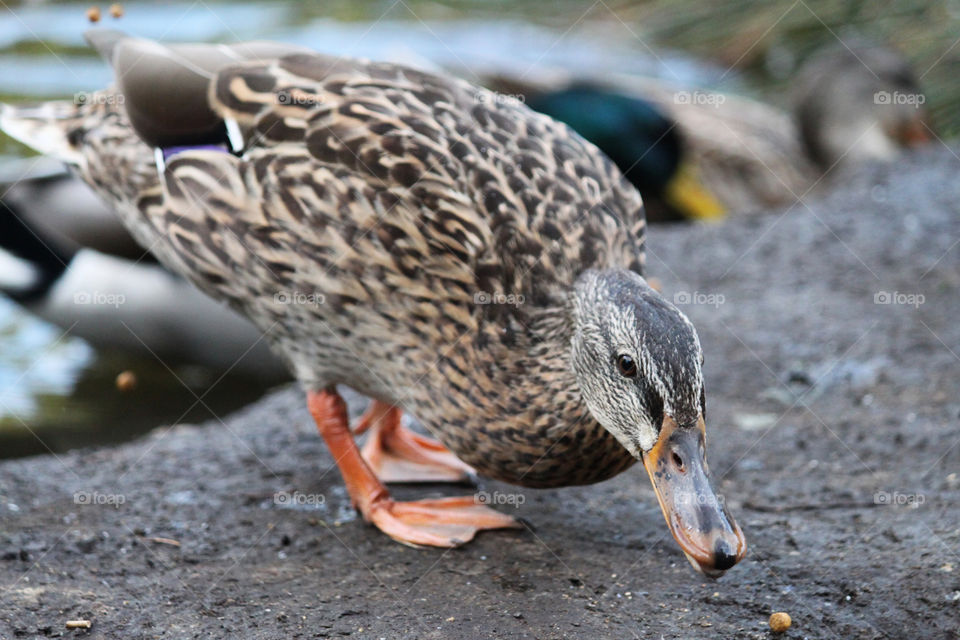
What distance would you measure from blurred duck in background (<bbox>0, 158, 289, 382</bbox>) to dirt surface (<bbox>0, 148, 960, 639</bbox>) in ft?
5.43

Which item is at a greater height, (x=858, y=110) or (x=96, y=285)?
(x=96, y=285)

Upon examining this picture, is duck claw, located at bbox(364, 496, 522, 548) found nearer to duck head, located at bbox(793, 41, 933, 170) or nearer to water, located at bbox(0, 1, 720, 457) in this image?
water, located at bbox(0, 1, 720, 457)

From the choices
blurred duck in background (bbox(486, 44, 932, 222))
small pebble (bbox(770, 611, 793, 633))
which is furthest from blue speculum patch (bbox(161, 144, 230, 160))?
blurred duck in background (bbox(486, 44, 932, 222))

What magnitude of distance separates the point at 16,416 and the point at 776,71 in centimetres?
854

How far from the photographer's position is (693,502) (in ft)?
8.93

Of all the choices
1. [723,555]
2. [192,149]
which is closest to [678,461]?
[723,555]

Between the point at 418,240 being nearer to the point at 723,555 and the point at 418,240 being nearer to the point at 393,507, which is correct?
the point at 393,507

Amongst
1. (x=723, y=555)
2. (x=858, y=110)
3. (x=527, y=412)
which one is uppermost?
(x=723, y=555)

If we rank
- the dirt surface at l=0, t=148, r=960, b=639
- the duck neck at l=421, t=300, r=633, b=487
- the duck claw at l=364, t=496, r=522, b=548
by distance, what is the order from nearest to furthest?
the dirt surface at l=0, t=148, r=960, b=639 → the duck neck at l=421, t=300, r=633, b=487 → the duck claw at l=364, t=496, r=522, b=548

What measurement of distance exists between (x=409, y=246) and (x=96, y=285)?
3.42 meters

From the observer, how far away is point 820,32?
35.7 feet

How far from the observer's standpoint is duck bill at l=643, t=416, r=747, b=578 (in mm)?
2637

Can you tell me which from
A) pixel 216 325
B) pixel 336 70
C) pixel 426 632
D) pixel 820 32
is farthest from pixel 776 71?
pixel 426 632

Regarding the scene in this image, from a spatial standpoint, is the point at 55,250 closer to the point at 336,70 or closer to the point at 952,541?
the point at 336,70
